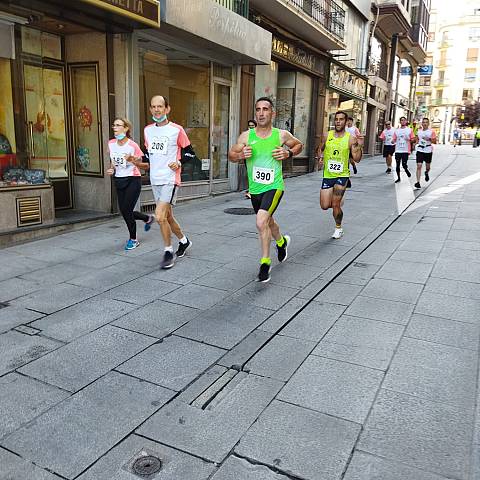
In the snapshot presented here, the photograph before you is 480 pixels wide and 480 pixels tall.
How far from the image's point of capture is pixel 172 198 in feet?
19.2

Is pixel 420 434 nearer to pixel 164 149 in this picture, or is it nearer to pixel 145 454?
pixel 145 454

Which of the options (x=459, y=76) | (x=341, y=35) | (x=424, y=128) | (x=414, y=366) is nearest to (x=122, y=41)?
(x=414, y=366)

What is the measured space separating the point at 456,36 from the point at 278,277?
82830 millimetres

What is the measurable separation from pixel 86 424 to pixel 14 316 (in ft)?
6.31

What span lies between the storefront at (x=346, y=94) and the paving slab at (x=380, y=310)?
45.5 ft

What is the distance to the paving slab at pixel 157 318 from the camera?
3.97m

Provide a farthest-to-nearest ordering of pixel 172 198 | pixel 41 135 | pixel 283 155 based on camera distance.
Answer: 1. pixel 41 135
2. pixel 172 198
3. pixel 283 155

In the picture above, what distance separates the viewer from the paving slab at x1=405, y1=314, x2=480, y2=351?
12.4 feet

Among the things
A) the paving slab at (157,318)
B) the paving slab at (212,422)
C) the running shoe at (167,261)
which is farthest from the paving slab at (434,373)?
the running shoe at (167,261)

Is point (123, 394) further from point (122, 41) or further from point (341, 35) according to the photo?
point (341, 35)

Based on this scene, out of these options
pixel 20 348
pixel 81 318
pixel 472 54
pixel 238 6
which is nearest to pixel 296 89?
pixel 238 6

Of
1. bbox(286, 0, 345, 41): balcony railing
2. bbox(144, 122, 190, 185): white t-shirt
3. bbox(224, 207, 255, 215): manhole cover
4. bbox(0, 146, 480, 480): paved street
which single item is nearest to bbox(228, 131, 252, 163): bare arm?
bbox(144, 122, 190, 185): white t-shirt

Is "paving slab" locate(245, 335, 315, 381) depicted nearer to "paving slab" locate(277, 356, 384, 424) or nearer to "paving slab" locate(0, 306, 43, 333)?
"paving slab" locate(277, 356, 384, 424)

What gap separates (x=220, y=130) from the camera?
12078 millimetres
